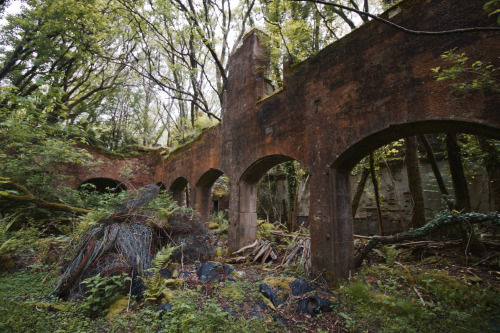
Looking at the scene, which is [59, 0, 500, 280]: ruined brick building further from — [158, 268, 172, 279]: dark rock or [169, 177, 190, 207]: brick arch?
[169, 177, 190, 207]: brick arch

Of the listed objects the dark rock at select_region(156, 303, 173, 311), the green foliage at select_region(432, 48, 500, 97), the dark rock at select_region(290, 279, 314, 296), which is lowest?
the dark rock at select_region(290, 279, 314, 296)

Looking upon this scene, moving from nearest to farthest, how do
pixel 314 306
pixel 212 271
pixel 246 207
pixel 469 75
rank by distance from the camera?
pixel 469 75, pixel 314 306, pixel 212 271, pixel 246 207

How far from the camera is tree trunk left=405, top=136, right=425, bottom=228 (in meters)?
6.73

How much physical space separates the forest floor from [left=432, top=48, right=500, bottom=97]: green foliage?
2.77 meters

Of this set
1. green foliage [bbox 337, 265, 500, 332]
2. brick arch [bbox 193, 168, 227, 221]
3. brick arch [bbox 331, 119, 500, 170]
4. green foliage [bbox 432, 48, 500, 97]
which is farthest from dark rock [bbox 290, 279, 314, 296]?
brick arch [bbox 193, 168, 227, 221]

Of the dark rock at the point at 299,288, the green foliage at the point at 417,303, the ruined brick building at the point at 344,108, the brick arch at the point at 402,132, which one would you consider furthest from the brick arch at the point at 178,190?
the green foliage at the point at 417,303

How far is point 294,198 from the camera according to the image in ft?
32.3

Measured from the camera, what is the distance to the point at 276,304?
3941 mm

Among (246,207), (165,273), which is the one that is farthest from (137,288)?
(246,207)

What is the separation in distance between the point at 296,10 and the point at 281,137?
13.9 feet

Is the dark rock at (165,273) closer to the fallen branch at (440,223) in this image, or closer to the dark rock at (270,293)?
the dark rock at (270,293)

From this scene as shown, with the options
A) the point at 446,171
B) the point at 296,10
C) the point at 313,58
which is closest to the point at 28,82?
the point at 296,10

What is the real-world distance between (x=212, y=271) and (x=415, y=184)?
20.1 feet

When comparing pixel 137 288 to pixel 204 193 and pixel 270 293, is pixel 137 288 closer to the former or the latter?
pixel 270 293
